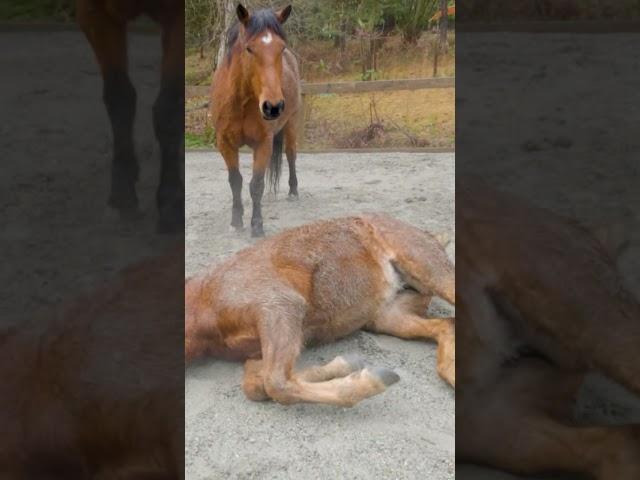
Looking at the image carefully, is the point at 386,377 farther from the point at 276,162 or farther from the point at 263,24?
the point at 276,162

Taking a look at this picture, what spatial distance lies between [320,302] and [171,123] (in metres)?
0.73

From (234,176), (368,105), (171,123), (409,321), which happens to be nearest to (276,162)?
(234,176)

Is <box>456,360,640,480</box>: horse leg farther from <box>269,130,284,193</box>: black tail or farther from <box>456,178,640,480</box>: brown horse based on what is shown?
<box>269,130,284,193</box>: black tail

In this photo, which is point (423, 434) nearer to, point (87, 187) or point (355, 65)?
point (87, 187)

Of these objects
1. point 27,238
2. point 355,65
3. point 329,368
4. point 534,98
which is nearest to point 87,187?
point 27,238

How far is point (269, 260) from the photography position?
1153 millimetres

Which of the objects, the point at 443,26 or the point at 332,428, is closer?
the point at 332,428

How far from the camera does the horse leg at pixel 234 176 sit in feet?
6.47

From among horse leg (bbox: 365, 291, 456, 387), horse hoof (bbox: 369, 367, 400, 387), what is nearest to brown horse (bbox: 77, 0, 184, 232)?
horse hoof (bbox: 369, 367, 400, 387)

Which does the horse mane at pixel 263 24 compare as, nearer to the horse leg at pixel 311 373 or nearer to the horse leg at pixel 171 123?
the horse leg at pixel 311 373

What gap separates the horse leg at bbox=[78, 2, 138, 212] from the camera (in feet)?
1.34

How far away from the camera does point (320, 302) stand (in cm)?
115

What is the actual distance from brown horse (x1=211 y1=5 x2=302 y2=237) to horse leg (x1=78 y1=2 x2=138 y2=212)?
3.57ft

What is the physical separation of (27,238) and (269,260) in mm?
748
